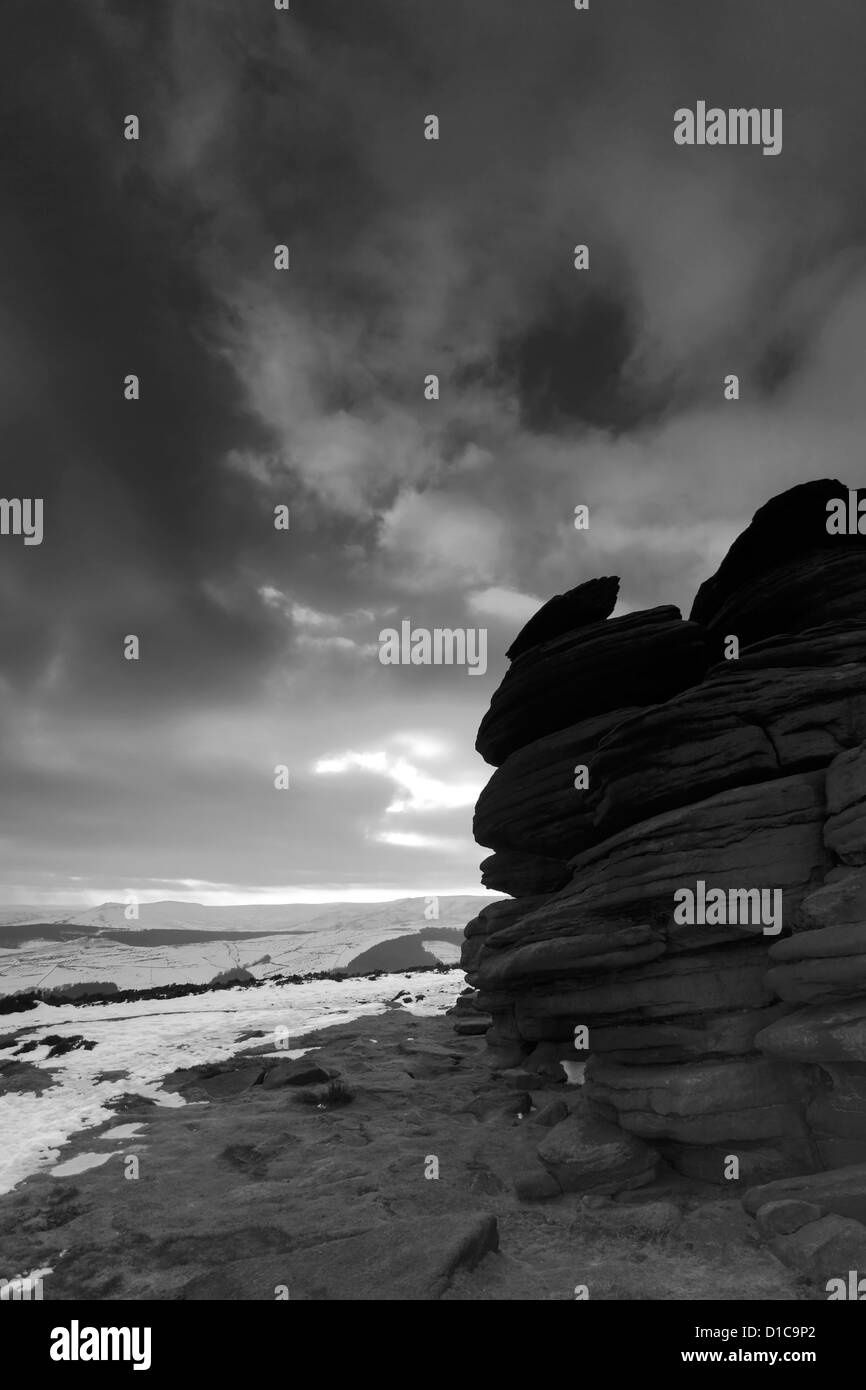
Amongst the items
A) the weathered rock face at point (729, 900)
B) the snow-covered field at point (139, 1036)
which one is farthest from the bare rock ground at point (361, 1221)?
the weathered rock face at point (729, 900)

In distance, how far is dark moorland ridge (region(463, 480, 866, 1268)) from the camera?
12.4m

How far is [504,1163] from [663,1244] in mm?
4983

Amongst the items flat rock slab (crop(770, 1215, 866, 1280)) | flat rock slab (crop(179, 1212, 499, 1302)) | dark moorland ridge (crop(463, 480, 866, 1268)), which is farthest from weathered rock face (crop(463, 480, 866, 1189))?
flat rock slab (crop(179, 1212, 499, 1302))

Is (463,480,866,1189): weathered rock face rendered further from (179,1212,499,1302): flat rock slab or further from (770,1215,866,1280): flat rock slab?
(179,1212,499,1302): flat rock slab

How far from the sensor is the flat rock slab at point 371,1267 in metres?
9.73

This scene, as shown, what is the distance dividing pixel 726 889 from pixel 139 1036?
98.7 feet

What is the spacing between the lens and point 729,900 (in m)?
14.1

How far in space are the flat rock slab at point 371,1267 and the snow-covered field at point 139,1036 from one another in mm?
7919

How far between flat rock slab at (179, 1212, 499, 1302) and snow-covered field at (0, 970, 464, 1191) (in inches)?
312

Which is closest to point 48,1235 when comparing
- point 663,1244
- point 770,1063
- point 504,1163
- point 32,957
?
point 504,1163

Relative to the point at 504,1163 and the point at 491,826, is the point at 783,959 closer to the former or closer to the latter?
the point at 504,1163

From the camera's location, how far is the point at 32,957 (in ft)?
335

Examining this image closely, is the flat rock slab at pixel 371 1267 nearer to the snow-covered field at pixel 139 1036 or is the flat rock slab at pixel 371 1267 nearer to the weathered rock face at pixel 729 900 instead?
the weathered rock face at pixel 729 900

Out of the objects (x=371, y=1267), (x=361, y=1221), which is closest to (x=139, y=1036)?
(x=361, y=1221)
